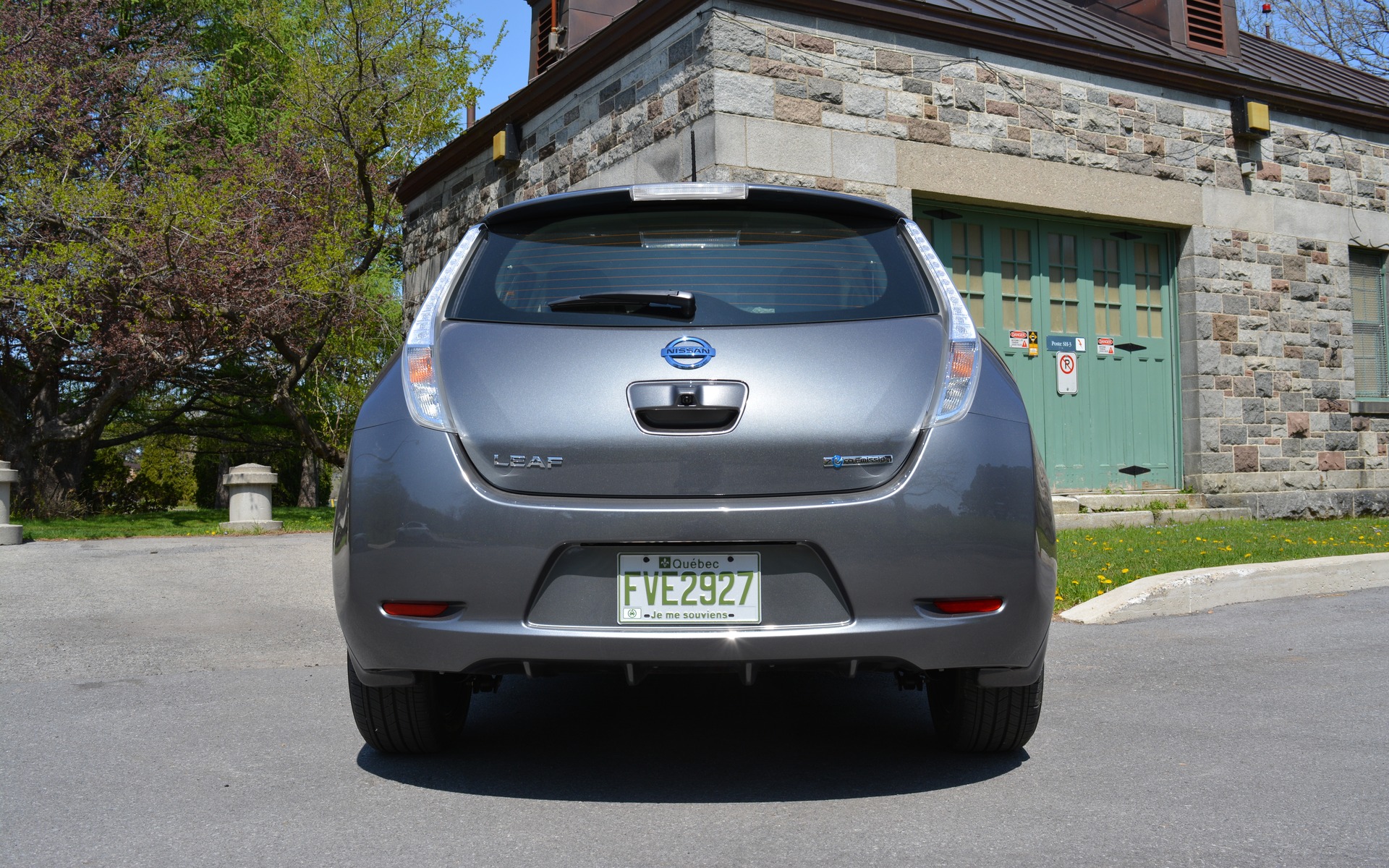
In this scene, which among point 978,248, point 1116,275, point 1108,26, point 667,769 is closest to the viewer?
point 667,769

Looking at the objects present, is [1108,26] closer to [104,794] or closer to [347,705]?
→ [347,705]

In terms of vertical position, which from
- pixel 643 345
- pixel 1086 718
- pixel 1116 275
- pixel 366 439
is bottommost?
pixel 1086 718

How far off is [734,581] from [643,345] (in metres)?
0.63

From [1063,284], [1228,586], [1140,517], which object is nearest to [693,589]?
[1228,586]

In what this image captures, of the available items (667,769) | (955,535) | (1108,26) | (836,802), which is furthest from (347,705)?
(1108,26)

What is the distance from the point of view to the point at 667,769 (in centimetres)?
321

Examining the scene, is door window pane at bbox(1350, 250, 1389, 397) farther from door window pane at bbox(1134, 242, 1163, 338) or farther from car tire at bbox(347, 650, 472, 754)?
car tire at bbox(347, 650, 472, 754)

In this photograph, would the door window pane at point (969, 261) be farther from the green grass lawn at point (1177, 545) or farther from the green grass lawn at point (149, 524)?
the green grass lawn at point (149, 524)

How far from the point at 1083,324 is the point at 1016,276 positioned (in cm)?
97

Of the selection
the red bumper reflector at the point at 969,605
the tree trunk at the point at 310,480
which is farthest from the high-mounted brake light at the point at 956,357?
the tree trunk at the point at 310,480

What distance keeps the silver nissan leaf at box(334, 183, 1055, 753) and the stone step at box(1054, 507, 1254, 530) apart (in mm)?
7516

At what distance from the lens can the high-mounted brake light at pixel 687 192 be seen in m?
3.25

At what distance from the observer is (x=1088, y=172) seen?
11.1 metres

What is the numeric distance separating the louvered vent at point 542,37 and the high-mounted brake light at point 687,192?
37.2ft
